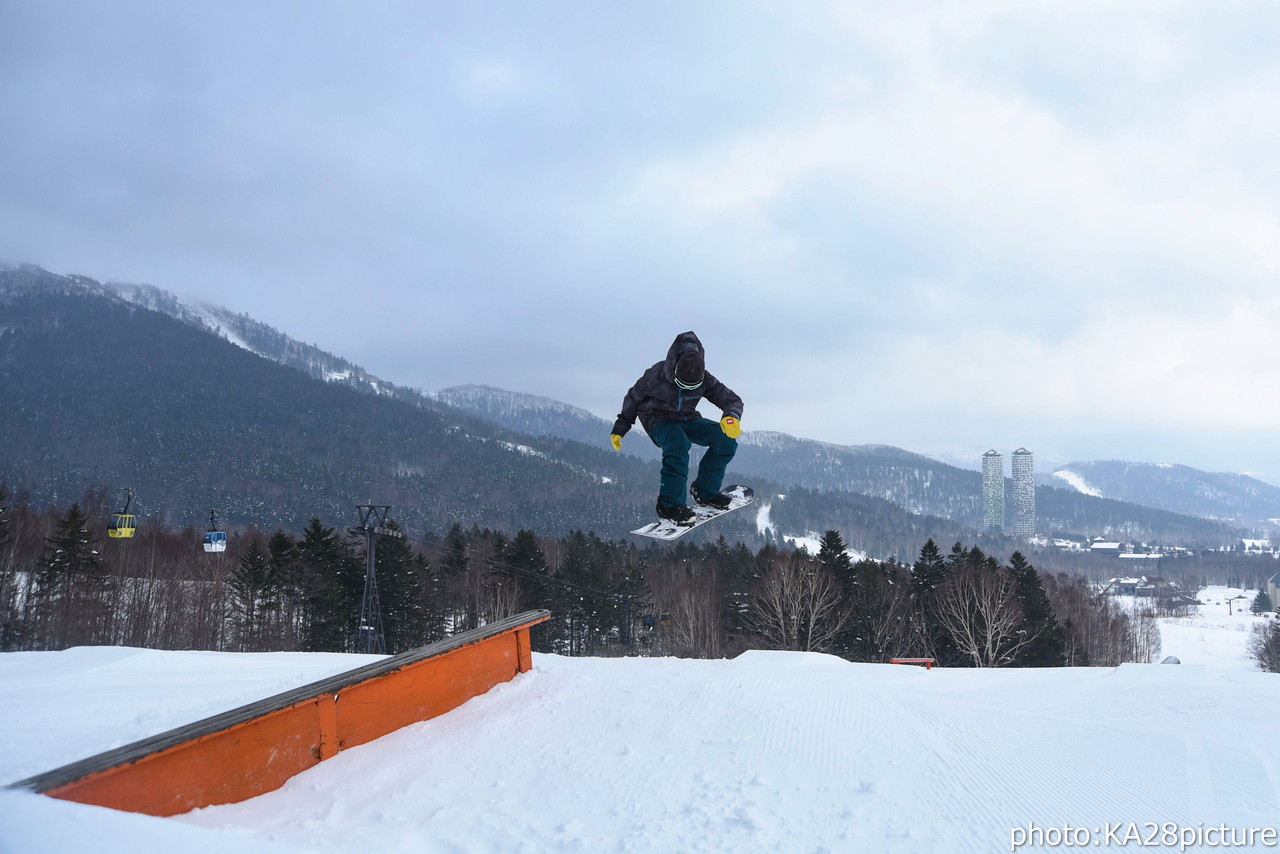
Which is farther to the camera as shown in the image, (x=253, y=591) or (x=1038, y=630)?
(x=253, y=591)

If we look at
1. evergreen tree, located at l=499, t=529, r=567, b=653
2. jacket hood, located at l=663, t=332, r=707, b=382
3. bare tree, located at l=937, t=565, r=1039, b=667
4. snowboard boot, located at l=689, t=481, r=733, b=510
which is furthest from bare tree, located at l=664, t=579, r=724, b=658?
jacket hood, located at l=663, t=332, r=707, b=382

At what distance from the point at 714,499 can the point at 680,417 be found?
155 cm

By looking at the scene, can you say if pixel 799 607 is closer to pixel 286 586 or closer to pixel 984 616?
pixel 984 616

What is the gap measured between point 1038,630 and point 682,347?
41.8m

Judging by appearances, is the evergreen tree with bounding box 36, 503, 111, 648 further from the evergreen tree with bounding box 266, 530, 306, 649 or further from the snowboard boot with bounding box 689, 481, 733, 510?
A: the snowboard boot with bounding box 689, 481, 733, 510

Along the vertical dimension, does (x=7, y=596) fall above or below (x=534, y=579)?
below

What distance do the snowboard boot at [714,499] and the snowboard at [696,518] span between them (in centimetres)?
5

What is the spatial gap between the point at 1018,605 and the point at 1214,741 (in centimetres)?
3952

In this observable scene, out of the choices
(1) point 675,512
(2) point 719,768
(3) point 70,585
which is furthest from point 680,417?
(3) point 70,585

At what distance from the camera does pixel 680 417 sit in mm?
7594

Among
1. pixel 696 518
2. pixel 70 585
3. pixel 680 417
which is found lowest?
pixel 70 585

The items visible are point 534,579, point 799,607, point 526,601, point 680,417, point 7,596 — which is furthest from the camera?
point 526,601

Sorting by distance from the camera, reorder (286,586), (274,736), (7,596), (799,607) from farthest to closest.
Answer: (7,596), (286,586), (799,607), (274,736)

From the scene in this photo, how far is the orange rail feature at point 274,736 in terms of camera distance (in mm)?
3912
